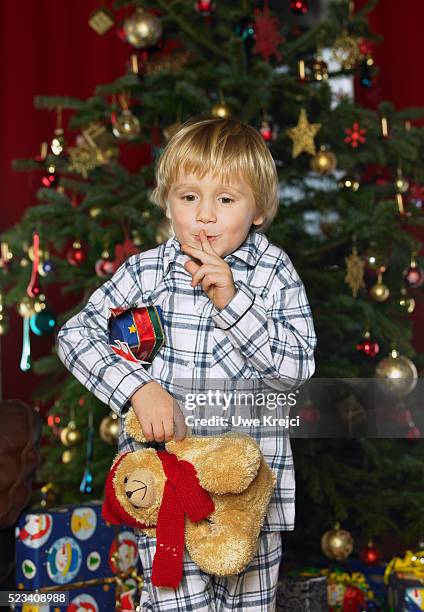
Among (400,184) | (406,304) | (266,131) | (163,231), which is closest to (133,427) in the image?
(163,231)

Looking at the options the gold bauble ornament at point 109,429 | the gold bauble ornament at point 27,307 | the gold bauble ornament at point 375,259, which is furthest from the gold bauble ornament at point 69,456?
the gold bauble ornament at point 375,259

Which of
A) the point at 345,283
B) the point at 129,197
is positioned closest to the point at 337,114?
the point at 345,283

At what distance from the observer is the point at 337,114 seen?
2.32m

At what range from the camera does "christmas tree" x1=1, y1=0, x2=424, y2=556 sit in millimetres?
2184

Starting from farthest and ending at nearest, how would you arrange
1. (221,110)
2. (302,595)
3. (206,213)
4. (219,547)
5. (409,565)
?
(221,110)
(409,565)
(302,595)
(206,213)
(219,547)

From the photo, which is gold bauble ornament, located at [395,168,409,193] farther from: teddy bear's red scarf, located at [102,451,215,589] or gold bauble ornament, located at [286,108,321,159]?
teddy bear's red scarf, located at [102,451,215,589]

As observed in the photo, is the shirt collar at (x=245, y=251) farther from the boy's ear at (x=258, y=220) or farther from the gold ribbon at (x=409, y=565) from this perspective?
the gold ribbon at (x=409, y=565)

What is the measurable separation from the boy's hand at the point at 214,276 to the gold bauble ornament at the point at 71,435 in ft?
3.76

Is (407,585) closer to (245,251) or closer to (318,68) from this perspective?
(245,251)

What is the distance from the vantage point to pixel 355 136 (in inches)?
89.4

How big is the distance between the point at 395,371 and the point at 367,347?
0.30 ft

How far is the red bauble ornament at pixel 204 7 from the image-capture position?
228cm

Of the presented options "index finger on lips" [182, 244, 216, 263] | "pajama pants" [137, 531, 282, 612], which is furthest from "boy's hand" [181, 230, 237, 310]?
"pajama pants" [137, 531, 282, 612]

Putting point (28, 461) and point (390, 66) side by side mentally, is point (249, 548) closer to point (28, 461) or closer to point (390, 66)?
point (28, 461)
